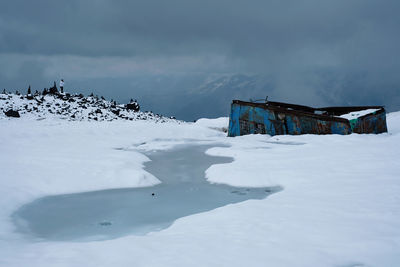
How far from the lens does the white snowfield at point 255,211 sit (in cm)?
254

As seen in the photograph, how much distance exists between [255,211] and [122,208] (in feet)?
6.11

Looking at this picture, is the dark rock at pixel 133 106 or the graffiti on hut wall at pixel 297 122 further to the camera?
the dark rock at pixel 133 106

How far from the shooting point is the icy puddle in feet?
11.7

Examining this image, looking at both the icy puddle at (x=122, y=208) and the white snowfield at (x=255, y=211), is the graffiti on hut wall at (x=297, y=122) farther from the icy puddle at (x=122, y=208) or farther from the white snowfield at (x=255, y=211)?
the icy puddle at (x=122, y=208)

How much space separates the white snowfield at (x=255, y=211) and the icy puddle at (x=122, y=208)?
243 millimetres

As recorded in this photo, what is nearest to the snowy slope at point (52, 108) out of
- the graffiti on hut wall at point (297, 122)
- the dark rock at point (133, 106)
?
the dark rock at point (133, 106)

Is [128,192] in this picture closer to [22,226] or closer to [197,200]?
[197,200]

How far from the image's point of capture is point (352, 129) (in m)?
11.7

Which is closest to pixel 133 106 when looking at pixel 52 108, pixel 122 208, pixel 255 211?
pixel 52 108

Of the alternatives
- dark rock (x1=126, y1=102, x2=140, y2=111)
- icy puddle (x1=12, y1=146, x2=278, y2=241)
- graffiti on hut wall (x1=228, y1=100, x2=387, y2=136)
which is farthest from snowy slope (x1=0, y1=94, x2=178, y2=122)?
icy puddle (x1=12, y1=146, x2=278, y2=241)

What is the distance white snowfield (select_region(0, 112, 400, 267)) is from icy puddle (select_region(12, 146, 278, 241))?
243 mm

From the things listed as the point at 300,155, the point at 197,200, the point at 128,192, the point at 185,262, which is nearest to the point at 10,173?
the point at 128,192

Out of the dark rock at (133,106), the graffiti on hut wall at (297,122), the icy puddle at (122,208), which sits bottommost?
the icy puddle at (122,208)

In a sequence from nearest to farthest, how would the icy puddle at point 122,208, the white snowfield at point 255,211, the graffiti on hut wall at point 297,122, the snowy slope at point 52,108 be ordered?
the white snowfield at point 255,211 < the icy puddle at point 122,208 < the graffiti on hut wall at point 297,122 < the snowy slope at point 52,108
